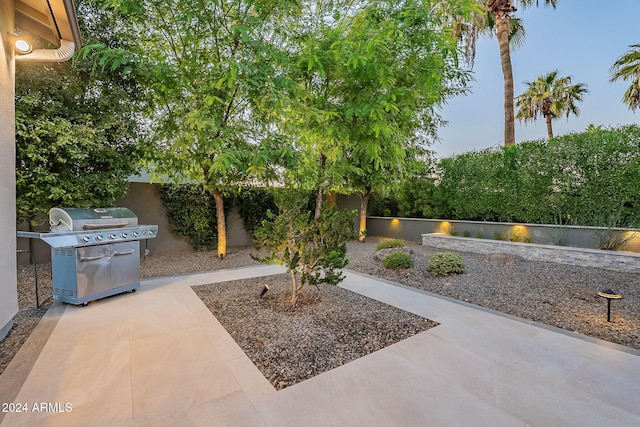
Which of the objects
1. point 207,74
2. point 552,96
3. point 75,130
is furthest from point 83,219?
point 552,96

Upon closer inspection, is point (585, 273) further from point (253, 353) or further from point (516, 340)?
point (253, 353)

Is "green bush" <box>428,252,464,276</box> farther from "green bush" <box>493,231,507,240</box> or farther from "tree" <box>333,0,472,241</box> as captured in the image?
"green bush" <box>493,231,507,240</box>

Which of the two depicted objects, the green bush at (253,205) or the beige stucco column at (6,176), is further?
the green bush at (253,205)

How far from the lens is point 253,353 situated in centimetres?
266

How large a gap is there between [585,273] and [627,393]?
14.9 feet

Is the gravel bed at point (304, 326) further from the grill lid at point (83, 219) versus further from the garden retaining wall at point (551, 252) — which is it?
the garden retaining wall at point (551, 252)

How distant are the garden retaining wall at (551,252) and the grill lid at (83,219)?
8.52 metres

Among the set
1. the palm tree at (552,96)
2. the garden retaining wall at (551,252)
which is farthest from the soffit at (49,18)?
the palm tree at (552,96)

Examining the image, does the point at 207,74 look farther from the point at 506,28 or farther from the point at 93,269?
the point at 506,28

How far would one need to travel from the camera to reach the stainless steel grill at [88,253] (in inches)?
143

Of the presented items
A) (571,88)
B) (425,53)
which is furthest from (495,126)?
(425,53)

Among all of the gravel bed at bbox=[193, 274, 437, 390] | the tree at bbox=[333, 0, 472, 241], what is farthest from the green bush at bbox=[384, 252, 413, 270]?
the tree at bbox=[333, 0, 472, 241]

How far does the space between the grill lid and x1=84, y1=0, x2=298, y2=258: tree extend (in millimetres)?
1621

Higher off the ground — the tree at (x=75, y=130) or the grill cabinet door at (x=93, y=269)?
the tree at (x=75, y=130)
